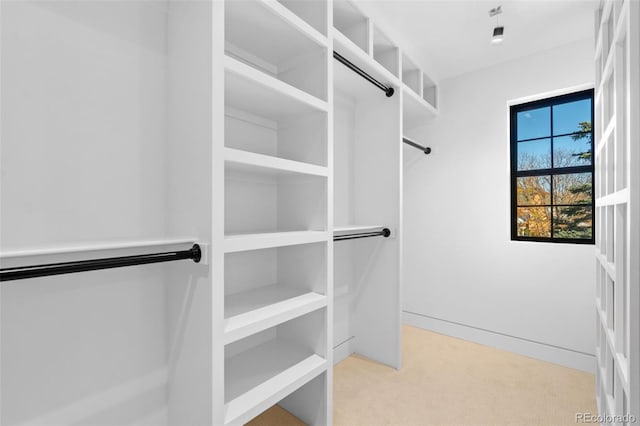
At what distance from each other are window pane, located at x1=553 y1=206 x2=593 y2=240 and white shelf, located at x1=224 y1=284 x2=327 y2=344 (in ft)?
7.65

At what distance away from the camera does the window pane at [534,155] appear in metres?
2.67

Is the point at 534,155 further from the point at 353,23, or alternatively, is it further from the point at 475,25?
the point at 353,23

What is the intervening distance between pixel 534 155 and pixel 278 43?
8.14 feet

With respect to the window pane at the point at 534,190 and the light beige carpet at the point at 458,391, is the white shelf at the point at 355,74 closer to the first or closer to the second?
the window pane at the point at 534,190

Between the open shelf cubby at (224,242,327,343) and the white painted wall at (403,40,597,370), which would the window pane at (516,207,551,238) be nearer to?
the white painted wall at (403,40,597,370)

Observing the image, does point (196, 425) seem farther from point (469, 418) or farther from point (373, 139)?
point (373, 139)

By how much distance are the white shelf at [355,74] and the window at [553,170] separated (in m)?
1.43

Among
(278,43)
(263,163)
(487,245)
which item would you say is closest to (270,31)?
(278,43)

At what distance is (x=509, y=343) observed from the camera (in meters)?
2.67

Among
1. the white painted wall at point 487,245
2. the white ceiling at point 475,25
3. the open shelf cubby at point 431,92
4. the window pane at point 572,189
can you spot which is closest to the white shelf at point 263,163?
the white ceiling at point 475,25

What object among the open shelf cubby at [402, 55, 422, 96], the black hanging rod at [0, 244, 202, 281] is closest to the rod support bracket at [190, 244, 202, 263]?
the black hanging rod at [0, 244, 202, 281]

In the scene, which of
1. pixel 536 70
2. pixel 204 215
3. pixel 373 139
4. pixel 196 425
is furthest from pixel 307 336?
pixel 536 70

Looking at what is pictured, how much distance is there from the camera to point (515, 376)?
2246 mm

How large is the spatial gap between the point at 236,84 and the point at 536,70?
8.77 feet
